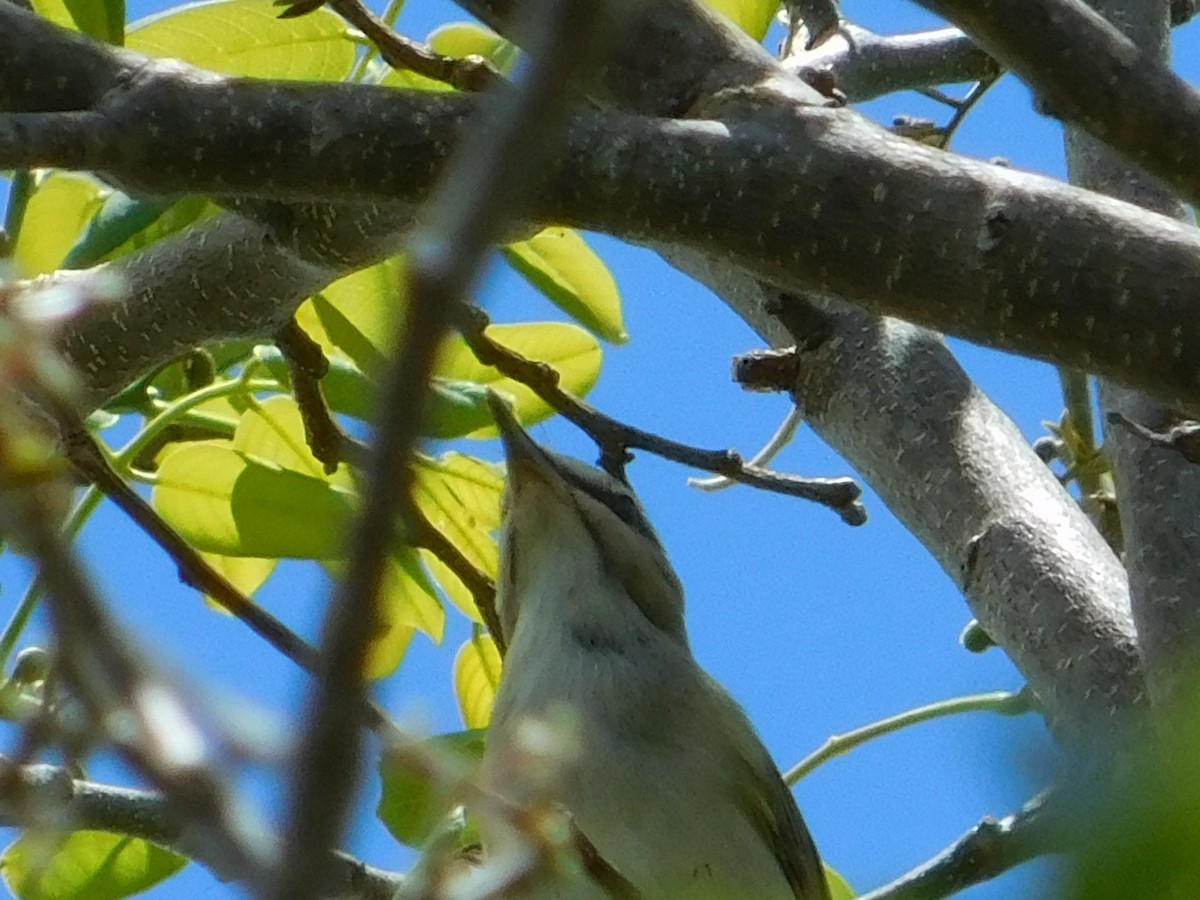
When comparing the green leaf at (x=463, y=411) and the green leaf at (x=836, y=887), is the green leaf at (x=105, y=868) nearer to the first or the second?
the green leaf at (x=463, y=411)

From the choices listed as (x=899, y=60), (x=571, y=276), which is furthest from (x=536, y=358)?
(x=899, y=60)

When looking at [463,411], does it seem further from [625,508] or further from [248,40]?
[625,508]

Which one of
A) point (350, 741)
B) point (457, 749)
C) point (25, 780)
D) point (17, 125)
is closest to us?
point (350, 741)

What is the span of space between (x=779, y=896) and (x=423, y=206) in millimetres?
1209

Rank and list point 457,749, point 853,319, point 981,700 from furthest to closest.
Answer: point 853,319, point 981,700, point 457,749

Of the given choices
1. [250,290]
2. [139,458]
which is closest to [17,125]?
[250,290]

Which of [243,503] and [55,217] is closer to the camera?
[243,503]

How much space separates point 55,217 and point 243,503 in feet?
1.67

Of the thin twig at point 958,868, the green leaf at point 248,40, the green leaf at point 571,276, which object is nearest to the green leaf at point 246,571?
the green leaf at point 571,276

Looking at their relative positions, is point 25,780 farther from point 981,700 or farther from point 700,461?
point 981,700

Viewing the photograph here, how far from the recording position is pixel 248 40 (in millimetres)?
2211

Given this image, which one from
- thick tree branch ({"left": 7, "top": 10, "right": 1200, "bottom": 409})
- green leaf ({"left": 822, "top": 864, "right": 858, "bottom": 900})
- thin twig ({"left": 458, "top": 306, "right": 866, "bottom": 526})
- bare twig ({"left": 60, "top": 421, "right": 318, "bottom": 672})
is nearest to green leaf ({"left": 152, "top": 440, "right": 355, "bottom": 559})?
thin twig ({"left": 458, "top": 306, "right": 866, "bottom": 526})

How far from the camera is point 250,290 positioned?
6.98ft

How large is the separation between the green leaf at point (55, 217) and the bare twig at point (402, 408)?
77.9 inches
